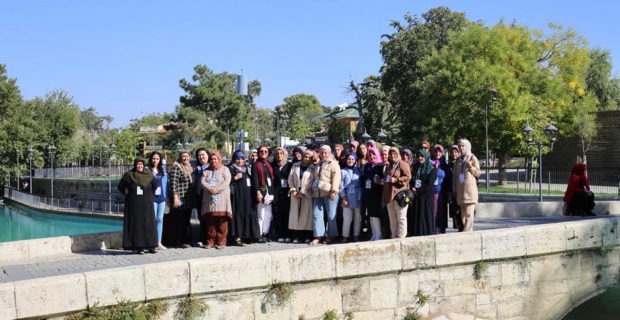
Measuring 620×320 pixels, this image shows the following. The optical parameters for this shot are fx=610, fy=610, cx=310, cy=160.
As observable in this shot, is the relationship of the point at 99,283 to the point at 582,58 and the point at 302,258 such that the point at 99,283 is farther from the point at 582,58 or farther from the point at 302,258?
the point at 582,58

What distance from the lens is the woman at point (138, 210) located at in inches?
347

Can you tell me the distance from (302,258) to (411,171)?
3009 millimetres

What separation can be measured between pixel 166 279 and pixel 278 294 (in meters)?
1.43

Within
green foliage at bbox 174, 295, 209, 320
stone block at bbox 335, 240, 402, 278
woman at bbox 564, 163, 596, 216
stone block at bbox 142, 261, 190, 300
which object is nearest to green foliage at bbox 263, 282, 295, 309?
stone block at bbox 335, 240, 402, 278

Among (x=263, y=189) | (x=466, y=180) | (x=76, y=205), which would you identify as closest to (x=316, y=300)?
(x=263, y=189)

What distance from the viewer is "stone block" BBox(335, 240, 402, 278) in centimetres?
784

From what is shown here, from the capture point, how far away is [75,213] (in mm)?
36438

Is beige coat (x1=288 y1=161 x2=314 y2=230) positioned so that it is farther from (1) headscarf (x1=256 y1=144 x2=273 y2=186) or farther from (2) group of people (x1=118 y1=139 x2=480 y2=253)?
(1) headscarf (x1=256 y1=144 x2=273 y2=186)

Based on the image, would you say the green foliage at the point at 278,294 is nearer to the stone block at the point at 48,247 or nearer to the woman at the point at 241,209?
the woman at the point at 241,209

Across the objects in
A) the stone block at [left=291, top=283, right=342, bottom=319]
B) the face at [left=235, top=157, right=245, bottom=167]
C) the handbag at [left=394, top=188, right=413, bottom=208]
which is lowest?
the stone block at [left=291, top=283, right=342, bottom=319]

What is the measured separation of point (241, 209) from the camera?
387 inches

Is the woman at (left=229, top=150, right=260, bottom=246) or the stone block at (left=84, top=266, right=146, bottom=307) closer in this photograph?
the stone block at (left=84, top=266, right=146, bottom=307)

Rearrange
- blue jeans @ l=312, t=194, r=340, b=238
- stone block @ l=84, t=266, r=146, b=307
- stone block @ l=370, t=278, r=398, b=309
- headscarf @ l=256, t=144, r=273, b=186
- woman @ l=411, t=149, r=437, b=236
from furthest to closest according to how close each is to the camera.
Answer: headscarf @ l=256, t=144, r=273, b=186
blue jeans @ l=312, t=194, r=340, b=238
woman @ l=411, t=149, r=437, b=236
stone block @ l=370, t=278, r=398, b=309
stone block @ l=84, t=266, r=146, b=307

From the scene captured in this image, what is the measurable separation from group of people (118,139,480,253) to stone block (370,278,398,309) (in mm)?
1438
